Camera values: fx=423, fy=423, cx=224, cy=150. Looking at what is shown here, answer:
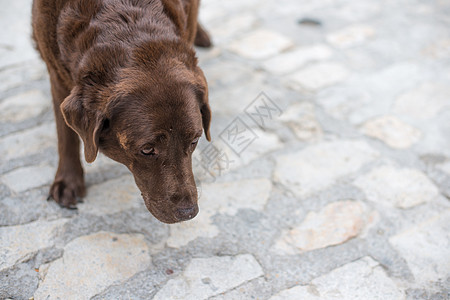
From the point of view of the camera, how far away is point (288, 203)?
2.67 meters

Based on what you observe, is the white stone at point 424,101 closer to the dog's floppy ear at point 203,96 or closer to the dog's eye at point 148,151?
the dog's floppy ear at point 203,96

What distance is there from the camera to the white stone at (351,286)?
2.13m

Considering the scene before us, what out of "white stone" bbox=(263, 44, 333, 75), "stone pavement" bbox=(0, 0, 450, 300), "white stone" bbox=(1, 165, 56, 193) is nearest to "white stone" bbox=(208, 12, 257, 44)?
"stone pavement" bbox=(0, 0, 450, 300)

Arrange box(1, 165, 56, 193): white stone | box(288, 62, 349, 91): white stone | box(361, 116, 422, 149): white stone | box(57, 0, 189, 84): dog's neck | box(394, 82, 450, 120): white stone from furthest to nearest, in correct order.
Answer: box(288, 62, 349, 91): white stone → box(394, 82, 450, 120): white stone → box(361, 116, 422, 149): white stone → box(1, 165, 56, 193): white stone → box(57, 0, 189, 84): dog's neck

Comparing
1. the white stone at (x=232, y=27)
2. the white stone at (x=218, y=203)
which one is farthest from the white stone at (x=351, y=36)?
the white stone at (x=218, y=203)

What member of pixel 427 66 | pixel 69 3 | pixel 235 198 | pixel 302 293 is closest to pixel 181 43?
pixel 69 3

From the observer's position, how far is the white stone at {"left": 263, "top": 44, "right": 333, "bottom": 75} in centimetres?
397

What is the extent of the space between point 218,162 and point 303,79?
1.36 m

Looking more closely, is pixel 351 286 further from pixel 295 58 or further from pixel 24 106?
pixel 24 106

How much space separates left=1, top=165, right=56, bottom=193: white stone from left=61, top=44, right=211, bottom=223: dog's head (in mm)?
817

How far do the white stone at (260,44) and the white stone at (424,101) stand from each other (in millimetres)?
1296

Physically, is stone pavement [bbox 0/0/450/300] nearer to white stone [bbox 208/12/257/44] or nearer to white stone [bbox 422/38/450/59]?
white stone [bbox 422/38/450/59]

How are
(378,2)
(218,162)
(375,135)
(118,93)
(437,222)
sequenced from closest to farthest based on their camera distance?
(118,93)
(437,222)
(218,162)
(375,135)
(378,2)

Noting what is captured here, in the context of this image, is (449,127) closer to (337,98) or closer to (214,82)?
(337,98)
